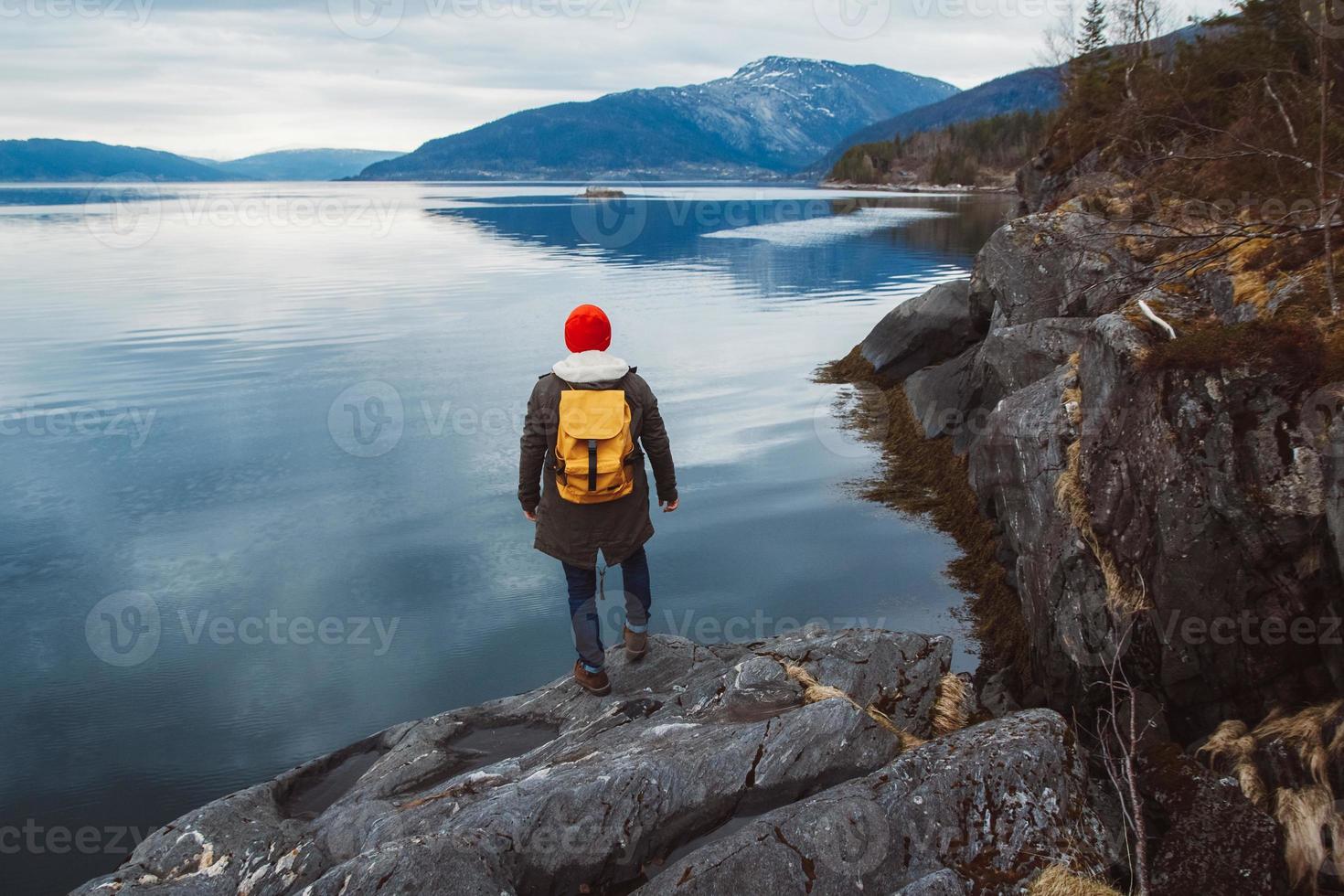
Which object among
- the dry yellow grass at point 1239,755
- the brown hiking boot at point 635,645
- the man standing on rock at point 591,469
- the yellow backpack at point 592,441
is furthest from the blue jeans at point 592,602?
the dry yellow grass at point 1239,755

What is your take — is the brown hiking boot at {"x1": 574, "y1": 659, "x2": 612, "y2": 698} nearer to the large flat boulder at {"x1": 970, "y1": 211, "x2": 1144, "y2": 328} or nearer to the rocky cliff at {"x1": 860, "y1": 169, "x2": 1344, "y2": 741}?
the rocky cliff at {"x1": 860, "y1": 169, "x2": 1344, "y2": 741}

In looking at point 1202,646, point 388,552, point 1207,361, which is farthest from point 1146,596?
point 388,552

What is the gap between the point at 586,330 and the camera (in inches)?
258

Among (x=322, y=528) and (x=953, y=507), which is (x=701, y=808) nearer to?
(x=953, y=507)

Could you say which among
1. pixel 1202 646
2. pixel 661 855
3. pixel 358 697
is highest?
pixel 1202 646

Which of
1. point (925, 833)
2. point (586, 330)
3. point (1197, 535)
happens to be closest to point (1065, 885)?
point (925, 833)

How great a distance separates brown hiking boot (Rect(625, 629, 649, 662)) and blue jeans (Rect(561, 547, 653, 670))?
0.14m

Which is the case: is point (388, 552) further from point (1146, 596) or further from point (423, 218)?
point (423, 218)

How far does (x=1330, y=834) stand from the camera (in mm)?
4809

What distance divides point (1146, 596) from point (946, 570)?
4.69 meters

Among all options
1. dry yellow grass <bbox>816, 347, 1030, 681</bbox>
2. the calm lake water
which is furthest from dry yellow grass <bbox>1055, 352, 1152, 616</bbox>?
the calm lake water

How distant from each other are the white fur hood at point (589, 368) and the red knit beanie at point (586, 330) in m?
0.06

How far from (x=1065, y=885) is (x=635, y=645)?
3.91 metres

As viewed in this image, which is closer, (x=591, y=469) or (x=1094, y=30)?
(x=591, y=469)
